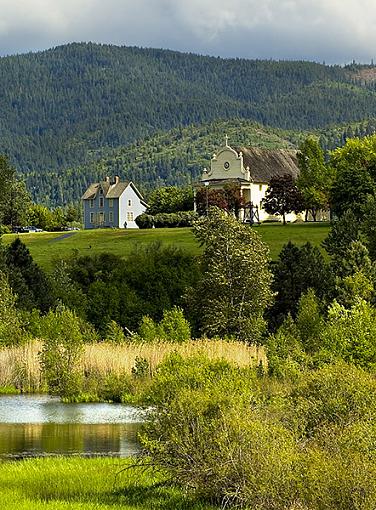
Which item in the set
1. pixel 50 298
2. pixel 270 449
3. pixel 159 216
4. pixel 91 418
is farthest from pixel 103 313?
pixel 159 216

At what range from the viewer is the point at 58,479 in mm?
20078

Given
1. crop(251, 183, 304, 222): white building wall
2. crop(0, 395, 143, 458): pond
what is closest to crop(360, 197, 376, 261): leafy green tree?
crop(0, 395, 143, 458): pond

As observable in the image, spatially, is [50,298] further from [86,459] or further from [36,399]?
[86,459]

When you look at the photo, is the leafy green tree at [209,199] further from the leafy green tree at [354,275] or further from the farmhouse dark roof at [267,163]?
the leafy green tree at [354,275]

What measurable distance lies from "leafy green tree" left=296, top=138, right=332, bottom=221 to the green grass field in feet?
16.0

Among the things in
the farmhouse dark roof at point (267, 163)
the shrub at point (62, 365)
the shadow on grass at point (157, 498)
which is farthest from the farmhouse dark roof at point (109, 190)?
the shadow on grass at point (157, 498)

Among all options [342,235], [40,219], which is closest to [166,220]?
[40,219]

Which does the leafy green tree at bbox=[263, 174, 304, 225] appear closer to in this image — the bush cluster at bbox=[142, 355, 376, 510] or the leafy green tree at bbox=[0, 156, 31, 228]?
the leafy green tree at bbox=[0, 156, 31, 228]

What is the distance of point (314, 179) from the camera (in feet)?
373

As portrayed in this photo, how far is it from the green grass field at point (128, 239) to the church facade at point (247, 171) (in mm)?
24803

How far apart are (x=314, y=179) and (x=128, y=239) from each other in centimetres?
2321

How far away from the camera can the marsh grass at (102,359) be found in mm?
42125

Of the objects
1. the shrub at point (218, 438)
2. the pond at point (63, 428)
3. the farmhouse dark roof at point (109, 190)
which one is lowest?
the pond at point (63, 428)

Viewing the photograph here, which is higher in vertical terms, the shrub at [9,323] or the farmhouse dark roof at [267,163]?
the farmhouse dark roof at [267,163]
